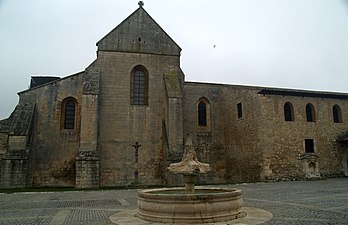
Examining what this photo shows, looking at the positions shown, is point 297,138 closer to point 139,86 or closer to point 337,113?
point 337,113

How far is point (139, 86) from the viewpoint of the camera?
2252cm

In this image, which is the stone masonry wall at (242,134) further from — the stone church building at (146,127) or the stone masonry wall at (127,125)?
the stone masonry wall at (127,125)

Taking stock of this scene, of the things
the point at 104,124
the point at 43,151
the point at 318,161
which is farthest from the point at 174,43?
the point at 318,161

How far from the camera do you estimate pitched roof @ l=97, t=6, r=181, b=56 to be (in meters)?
22.3

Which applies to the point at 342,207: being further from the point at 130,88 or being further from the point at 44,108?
the point at 44,108

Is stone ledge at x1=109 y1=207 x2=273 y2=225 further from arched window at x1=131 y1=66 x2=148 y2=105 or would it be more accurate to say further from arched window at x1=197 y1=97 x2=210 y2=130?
arched window at x1=197 y1=97 x2=210 y2=130

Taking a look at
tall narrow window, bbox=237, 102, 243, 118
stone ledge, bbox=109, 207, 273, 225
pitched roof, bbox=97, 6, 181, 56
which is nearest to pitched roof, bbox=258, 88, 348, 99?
tall narrow window, bbox=237, 102, 243, 118

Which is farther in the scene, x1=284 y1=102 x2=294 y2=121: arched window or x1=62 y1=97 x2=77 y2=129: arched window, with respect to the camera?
x1=284 y1=102 x2=294 y2=121: arched window

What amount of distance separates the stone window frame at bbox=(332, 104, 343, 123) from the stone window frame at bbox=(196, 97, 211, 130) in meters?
10.1

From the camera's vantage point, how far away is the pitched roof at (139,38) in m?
22.3

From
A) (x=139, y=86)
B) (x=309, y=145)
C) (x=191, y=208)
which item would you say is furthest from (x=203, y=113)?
(x=191, y=208)

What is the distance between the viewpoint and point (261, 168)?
19.8 m

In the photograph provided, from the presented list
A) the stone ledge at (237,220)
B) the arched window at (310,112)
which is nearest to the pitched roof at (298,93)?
the arched window at (310,112)

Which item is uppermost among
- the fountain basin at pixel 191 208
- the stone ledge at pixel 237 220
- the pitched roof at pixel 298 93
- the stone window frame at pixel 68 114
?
the pitched roof at pixel 298 93
